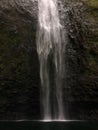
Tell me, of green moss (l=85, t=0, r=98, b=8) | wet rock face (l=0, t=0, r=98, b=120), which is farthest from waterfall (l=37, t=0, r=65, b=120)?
green moss (l=85, t=0, r=98, b=8)

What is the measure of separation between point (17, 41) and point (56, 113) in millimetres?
4968

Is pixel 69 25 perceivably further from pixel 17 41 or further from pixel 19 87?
pixel 19 87

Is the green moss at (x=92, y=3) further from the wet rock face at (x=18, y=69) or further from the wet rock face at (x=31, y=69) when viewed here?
the wet rock face at (x=18, y=69)

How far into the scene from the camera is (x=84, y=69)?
2509 cm

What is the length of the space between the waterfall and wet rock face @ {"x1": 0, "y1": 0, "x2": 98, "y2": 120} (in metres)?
0.31

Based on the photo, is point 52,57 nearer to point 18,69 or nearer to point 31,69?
point 31,69

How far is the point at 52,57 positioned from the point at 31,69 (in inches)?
58.6

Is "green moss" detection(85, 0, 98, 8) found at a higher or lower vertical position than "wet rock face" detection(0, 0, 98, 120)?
higher

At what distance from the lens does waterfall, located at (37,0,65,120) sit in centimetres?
2462

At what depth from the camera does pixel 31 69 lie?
81.9 ft

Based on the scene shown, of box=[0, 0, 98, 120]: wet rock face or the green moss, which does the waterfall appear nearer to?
box=[0, 0, 98, 120]: wet rock face

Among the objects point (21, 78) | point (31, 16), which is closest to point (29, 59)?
point (21, 78)

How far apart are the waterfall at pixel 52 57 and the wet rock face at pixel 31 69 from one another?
31 centimetres

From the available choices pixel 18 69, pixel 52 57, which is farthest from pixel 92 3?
pixel 18 69
